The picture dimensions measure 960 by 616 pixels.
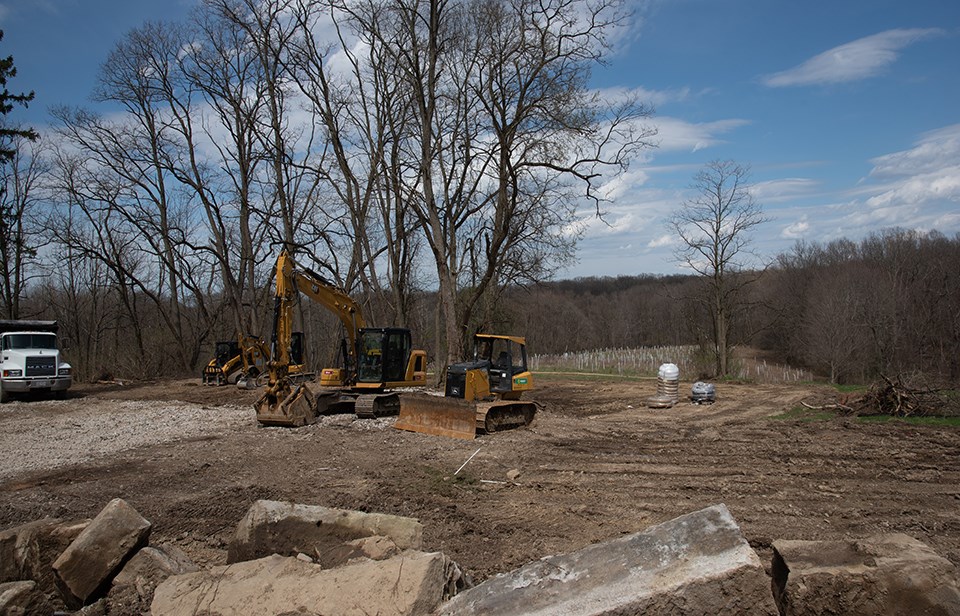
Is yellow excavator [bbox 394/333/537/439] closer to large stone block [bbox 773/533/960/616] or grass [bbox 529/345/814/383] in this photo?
large stone block [bbox 773/533/960/616]

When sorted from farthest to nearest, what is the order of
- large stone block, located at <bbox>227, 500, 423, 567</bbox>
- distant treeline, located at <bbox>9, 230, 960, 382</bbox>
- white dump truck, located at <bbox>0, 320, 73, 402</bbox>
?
distant treeline, located at <bbox>9, 230, 960, 382</bbox> < white dump truck, located at <bbox>0, 320, 73, 402</bbox> < large stone block, located at <bbox>227, 500, 423, 567</bbox>

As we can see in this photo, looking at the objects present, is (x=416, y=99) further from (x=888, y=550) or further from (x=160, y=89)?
(x=888, y=550)

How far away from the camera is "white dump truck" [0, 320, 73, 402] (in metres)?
21.4

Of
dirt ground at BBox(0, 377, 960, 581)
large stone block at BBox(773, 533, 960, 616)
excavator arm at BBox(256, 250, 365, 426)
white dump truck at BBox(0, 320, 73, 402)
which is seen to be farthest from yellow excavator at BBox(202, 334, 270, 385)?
large stone block at BBox(773, 533, 960, 616)

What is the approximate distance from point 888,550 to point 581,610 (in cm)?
222

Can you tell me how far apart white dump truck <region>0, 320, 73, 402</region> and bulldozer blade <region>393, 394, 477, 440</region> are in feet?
48.0

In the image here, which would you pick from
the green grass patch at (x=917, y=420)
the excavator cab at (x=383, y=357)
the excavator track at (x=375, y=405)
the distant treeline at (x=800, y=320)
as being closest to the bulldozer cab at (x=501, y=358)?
the excavator cab at (x=383, y=357)

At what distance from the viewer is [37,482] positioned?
9477 mm

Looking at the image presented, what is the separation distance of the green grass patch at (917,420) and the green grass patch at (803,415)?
0.82m

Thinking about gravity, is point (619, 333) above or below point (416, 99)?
below

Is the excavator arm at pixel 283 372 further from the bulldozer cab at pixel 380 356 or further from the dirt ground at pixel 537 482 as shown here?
the bulldozer cab at pixel 380 356

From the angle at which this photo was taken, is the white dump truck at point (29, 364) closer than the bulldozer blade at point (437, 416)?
No

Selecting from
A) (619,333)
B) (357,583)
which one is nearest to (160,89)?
(357,583)

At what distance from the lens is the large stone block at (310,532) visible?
575cm
